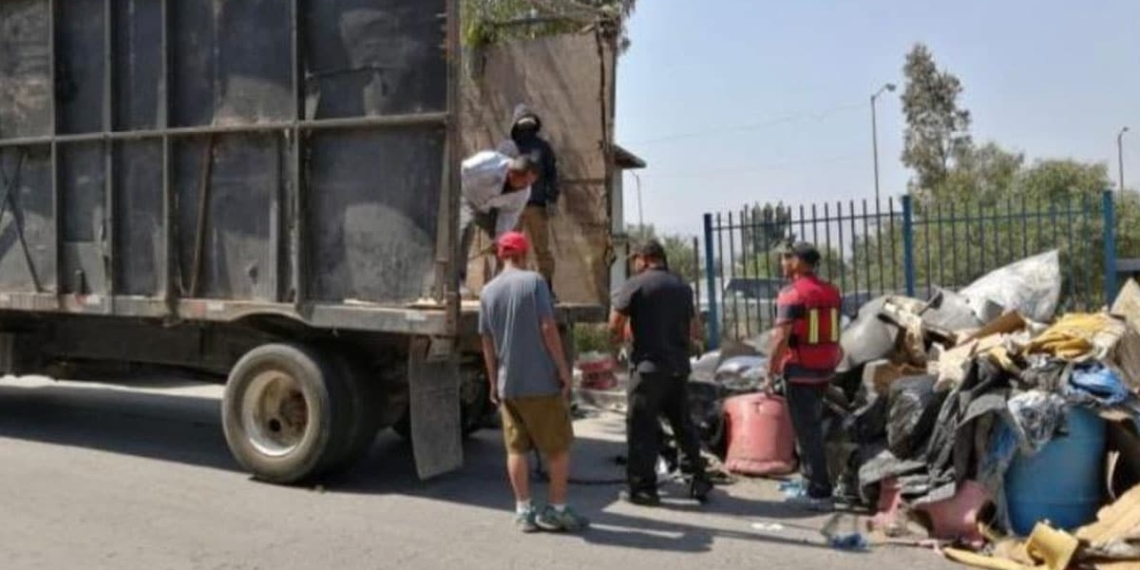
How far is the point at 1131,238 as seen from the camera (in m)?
19.2

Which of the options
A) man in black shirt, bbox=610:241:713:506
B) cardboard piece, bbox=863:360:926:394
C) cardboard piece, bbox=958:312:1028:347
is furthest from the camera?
cardboard piece, bbox=863:360:926:394

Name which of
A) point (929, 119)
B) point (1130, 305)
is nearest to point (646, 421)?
point (1130, 305)

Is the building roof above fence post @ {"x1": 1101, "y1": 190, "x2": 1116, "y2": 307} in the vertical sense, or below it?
above

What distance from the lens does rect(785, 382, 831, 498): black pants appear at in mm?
6938

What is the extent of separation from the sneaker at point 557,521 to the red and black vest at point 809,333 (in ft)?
5.70

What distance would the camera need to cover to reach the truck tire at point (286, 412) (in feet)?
22.9

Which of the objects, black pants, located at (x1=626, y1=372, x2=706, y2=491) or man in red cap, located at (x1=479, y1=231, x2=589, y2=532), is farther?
black pants, located at (x1=626, y1=372, x2=706, y2=491)

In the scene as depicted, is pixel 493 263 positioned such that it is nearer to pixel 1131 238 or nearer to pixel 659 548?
pixel 659 548

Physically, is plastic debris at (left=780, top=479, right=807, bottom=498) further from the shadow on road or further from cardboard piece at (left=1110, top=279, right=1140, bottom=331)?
cardboard piece at (left=1110, top=279, right=1140, bottom=331)

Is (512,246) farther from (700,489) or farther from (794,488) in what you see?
(794,488)

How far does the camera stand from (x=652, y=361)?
6.89m

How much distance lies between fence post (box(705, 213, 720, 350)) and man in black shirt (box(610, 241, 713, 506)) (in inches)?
178

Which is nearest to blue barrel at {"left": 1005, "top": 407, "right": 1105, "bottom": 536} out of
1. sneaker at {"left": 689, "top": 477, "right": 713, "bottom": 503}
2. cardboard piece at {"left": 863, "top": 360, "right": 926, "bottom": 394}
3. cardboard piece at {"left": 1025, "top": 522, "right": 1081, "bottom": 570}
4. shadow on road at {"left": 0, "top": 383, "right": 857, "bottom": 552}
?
cardboard piece at {"left": 1025, "top": 522, "right": 1081, "bottom": 570}

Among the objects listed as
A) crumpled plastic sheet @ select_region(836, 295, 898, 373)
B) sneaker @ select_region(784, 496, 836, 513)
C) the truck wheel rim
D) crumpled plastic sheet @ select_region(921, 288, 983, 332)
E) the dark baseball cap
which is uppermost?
the dark baseball cap
